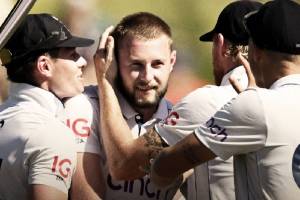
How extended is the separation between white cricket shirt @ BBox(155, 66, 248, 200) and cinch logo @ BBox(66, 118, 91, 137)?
55 cm

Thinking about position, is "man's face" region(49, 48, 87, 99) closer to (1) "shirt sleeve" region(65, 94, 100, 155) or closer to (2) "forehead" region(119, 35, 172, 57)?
(1) "shirt sleeve" region(65, 94, 100, 155)

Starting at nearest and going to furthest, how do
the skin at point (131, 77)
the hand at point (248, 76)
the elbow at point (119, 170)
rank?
the hand at point (248, 76) → the elbow at point (119, 170) → the skin at point (131, 77)

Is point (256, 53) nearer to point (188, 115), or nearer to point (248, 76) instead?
point (248, 76)

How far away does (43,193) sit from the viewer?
13.7 feet

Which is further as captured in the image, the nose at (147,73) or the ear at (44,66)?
the nose at (147,73)

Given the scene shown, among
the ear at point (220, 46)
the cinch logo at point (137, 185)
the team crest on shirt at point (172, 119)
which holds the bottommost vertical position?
the cinch logo at point (137, 185)

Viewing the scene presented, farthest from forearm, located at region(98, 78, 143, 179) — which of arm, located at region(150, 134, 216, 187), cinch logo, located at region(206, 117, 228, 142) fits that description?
cinch logo, located at region(206, 117, 228, 142)

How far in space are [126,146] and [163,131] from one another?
0.24 metres

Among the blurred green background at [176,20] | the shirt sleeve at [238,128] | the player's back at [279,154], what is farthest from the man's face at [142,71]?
the blurred green background at [176,20]

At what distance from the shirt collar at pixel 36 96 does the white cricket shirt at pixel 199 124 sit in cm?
58

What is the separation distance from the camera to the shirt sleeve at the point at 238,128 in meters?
3.52

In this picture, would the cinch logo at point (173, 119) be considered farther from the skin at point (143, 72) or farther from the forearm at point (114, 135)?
the skin at point (143, 72)

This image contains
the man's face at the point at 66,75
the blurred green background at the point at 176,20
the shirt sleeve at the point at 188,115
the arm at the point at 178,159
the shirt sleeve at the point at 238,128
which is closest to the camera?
the shirt sleeve at the point at 238,128

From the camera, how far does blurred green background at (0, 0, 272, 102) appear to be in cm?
702
